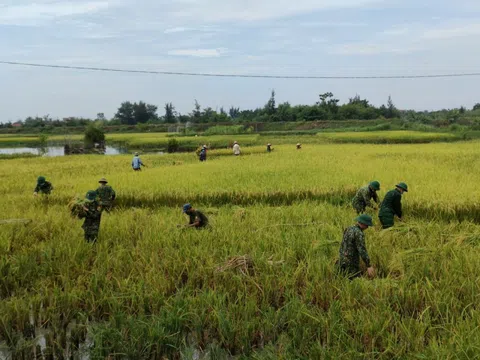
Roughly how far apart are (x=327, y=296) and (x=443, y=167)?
33.2ft

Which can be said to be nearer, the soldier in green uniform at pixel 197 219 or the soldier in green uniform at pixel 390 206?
the soldier in green uniform at pixel 197 219

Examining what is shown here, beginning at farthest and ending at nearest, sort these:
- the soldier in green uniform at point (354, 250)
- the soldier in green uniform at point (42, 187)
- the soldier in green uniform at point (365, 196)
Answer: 1. the soldier in green uniform at point (42, 187)
2. the soldier in green uniform at point (365, 196)
3. the soldier in green uniform at point (354, 250)

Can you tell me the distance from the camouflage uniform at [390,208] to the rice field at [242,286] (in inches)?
12.7

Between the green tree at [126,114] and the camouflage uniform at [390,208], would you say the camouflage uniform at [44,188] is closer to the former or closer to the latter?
the camouflage uniform at [390,208]

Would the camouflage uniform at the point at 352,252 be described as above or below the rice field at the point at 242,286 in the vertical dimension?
above

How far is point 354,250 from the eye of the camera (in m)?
4.44

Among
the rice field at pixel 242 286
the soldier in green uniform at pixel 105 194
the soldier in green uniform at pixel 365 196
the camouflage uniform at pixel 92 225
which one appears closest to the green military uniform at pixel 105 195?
the soldier in green uniform at pixel 105 194

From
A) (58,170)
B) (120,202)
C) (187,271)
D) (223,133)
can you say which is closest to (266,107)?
(223,133)

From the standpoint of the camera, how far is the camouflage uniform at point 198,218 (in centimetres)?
616

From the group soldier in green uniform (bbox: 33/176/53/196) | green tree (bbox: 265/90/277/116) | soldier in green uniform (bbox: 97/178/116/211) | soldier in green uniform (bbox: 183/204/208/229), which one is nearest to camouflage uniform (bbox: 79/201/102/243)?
soldier in green uniform (bbox: 183/204/208/229)

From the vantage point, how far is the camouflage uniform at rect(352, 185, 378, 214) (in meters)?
6.84

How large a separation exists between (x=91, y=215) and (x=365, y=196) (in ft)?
14.7

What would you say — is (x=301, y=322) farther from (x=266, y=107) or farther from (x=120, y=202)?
(x=266, y=107)

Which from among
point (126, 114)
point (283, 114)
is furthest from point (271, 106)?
point (126, 114)
